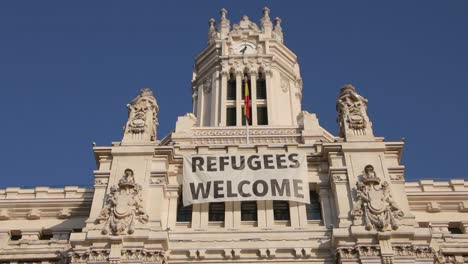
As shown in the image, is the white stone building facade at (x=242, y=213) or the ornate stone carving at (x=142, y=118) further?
the ornate stone carving at (x=142, y=118)

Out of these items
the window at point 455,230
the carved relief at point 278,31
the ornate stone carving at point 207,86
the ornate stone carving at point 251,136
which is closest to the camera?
the window at point 455,230

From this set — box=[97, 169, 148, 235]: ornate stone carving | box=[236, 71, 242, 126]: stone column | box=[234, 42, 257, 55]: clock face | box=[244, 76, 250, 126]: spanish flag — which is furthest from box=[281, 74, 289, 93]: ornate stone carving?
box=[97, 169, 148, 235]: ornate stone carving

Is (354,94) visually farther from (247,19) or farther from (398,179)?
(247,19)

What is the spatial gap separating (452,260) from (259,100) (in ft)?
107

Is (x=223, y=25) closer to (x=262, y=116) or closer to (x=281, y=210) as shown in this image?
(x=262, y=116)

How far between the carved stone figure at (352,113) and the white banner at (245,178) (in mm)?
3675

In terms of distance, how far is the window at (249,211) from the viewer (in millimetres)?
36562

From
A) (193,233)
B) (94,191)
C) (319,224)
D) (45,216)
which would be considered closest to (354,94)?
(319,224)

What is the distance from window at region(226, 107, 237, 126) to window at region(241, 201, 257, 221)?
24.4 m

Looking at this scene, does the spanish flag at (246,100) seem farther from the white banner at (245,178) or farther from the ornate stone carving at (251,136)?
the white banner at (245,178)

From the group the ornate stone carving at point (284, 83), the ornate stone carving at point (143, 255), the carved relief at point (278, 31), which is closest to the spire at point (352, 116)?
the ornate stone carving at point (143, 255)

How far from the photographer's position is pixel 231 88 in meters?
65.6

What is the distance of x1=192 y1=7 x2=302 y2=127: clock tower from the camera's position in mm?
62250

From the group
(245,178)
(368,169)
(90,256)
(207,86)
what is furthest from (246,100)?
(90,256)
